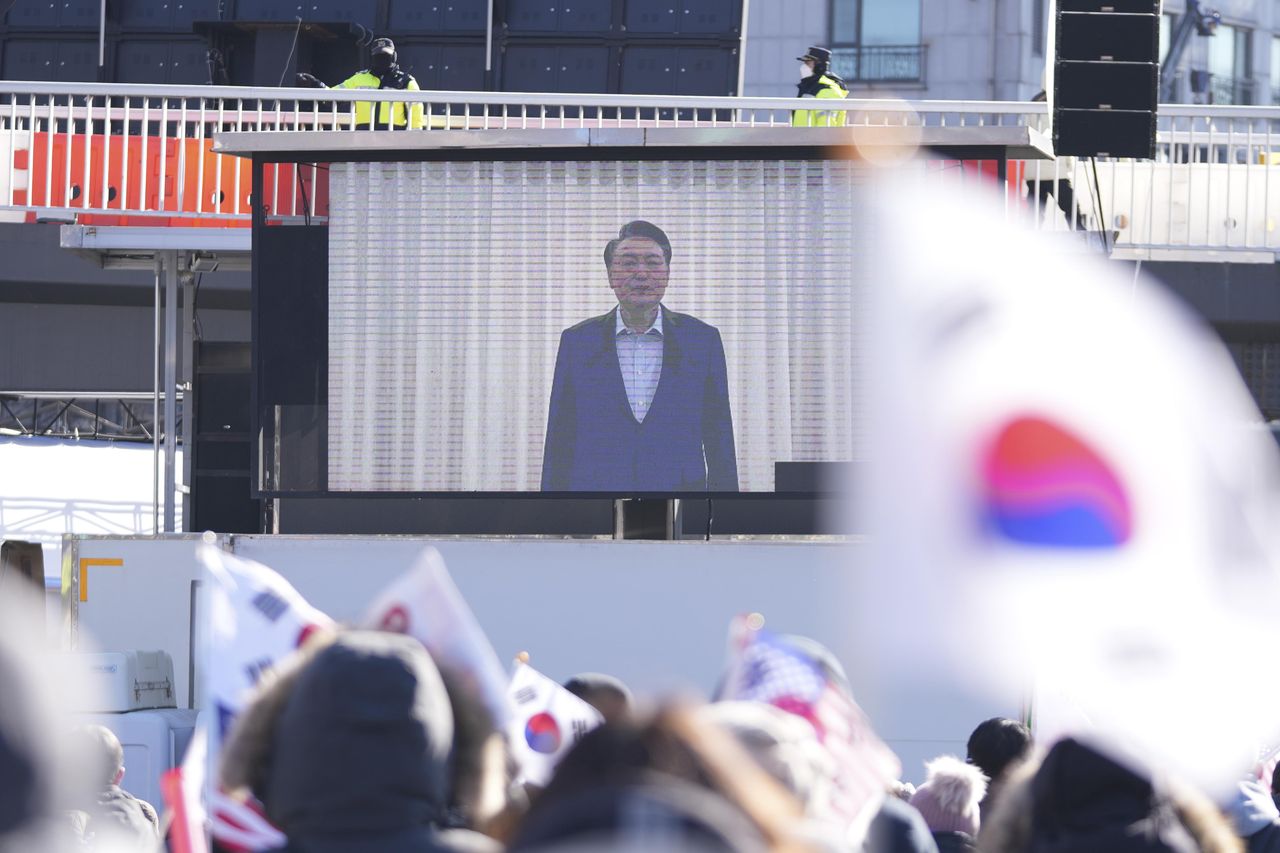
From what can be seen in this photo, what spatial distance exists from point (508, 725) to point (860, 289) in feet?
30.8

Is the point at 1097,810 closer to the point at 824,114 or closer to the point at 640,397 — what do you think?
the point at 640,397

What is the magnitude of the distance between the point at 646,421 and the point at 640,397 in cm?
15

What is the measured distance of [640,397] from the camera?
1250 centimetres

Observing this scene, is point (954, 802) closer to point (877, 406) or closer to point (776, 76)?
point (877, 406)

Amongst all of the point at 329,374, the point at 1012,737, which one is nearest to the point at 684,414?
the point at 329,374

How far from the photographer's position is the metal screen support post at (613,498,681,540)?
1309 cm

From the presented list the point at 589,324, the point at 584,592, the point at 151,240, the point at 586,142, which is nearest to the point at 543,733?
the point at 584,592

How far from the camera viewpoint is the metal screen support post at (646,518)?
1309cm

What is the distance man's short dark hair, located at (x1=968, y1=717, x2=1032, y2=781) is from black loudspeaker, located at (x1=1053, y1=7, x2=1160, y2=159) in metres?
6.09

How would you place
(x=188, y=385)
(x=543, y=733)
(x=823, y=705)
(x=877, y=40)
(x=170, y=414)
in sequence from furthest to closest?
1. (x=877, y=40)
2. (x=188, y=385)
3. (x=170, y=414)
4. (x=543, y=733)
5. (x=823, y=705)

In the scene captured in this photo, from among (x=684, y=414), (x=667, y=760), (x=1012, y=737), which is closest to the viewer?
(x=667, y=760)

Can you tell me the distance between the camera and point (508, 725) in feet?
11.3

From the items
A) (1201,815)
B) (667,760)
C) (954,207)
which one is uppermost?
(954,207)

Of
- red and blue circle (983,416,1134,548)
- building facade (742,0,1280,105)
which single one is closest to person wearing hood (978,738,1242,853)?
red and blue circle (983,416,1134,548)
